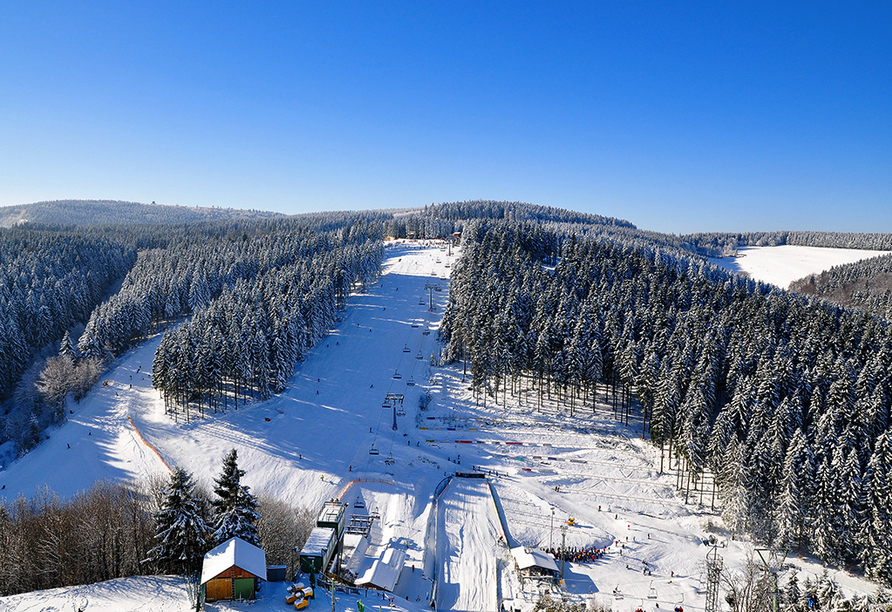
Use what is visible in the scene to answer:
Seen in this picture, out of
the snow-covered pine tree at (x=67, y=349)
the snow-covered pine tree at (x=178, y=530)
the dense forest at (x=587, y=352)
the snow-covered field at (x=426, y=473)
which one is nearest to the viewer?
the snow-covered pine tree at (x=178, y=530)

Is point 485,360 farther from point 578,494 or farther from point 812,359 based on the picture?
point 812,359

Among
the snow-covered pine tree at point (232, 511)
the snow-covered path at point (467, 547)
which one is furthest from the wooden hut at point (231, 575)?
the snow-covered path at point (467, 547)

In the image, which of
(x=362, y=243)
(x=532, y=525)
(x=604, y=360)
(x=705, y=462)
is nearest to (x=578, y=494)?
(x=532, y=525)

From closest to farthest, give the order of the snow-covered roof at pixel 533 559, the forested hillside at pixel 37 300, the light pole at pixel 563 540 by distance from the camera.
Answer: the snow-covered roof at pixel 533 559 < the light pole at pixel 563 540 < the forested hillside at pixel 37 300

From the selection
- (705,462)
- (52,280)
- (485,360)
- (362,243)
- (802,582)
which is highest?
(362,243)

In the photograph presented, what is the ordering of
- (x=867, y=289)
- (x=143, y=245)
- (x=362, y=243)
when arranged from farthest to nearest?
1. (x=143, y=245)
2. (x=867, y=289)
3. (x=362, y=243)

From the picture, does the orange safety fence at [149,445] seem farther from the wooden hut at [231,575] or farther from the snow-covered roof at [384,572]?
the wooden hut at [231,575]
